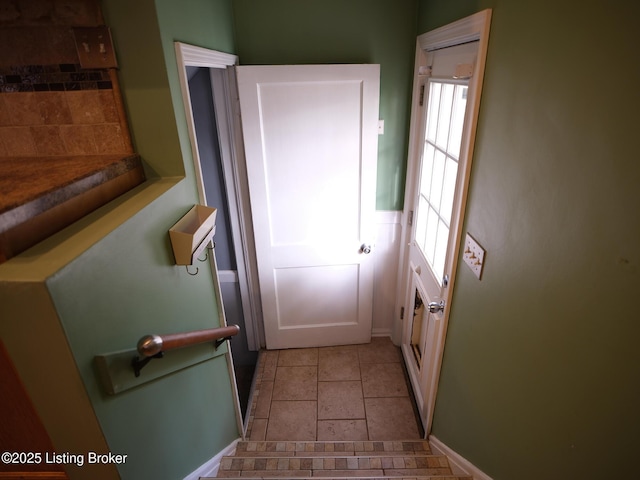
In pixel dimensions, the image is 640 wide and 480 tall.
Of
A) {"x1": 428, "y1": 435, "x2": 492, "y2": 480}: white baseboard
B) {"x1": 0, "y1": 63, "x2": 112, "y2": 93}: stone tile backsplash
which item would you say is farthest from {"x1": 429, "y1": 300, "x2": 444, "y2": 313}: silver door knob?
{"x1": 0, "y1": 63, "x2": 112, "y2": 93}: stone tile backsplash

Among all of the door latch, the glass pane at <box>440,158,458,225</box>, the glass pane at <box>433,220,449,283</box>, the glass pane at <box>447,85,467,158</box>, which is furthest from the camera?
the door latch

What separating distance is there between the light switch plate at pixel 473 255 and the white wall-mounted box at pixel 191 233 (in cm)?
106

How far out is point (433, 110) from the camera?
2035mm

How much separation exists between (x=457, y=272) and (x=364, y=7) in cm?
164

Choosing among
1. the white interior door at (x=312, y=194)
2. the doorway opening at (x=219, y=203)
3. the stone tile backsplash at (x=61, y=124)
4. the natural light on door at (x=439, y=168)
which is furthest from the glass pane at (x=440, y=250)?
the stone tile backsplash at (x=61, y=124)

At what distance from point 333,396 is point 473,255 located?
1574 millimetres

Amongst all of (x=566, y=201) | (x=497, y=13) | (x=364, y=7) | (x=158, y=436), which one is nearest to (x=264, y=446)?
(x=158, y=436)

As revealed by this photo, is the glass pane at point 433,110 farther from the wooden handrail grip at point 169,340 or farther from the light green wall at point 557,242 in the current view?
the wooden handrail grip at point 169,340

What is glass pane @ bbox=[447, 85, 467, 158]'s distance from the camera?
1606 mm

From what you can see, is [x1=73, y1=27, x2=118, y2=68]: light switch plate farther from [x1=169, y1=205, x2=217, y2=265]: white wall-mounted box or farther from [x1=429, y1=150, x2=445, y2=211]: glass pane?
[x1=429, y1=150, x2=445, y2=211]: glass pane

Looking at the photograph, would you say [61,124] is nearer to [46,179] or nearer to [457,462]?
[46,179]

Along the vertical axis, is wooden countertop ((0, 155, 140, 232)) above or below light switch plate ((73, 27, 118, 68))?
below

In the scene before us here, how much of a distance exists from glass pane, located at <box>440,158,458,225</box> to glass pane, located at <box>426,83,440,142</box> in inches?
12.3

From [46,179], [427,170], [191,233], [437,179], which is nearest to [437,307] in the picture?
[437,179]
